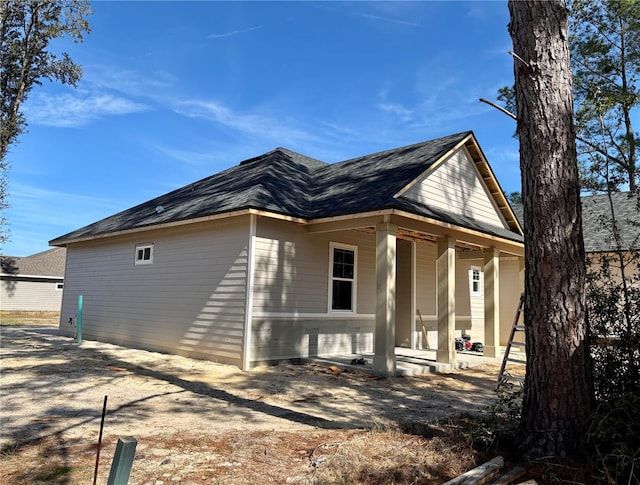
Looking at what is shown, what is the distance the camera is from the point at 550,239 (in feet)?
14.2

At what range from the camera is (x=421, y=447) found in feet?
14.0

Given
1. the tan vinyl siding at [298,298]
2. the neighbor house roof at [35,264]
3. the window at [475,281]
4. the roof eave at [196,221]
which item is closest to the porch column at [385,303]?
the roof eave at [196,221]

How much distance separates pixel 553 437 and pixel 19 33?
2869 centimetres

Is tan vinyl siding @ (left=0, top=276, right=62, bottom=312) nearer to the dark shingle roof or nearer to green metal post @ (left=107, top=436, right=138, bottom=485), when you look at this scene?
the dark shingle roof

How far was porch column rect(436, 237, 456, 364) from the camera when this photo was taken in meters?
10.7

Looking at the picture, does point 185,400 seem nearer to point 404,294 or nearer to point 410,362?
point 410,362

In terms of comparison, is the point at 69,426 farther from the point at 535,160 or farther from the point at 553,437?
the point at 535,160

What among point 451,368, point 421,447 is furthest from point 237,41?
point 421,447

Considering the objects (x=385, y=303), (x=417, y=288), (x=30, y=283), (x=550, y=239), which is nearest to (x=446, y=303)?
(x=385, y=303)

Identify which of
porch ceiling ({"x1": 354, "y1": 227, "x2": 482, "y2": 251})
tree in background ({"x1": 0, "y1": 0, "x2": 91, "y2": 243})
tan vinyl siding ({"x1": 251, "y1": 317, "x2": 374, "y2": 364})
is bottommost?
tan vinyl siding ({"x1": 251, "y1": 317, "x2": 374, "y2": 364})

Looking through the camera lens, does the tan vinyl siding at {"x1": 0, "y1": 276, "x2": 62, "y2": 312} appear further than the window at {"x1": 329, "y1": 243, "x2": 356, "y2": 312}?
Yes

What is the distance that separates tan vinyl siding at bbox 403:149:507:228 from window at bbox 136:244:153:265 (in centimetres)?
708

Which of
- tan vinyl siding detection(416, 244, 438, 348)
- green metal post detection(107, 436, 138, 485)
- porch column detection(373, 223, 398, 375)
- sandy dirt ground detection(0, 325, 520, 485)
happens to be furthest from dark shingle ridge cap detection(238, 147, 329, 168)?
green metal post detection(107, 436, 138, 485)

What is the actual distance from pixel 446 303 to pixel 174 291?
6.68 meters
